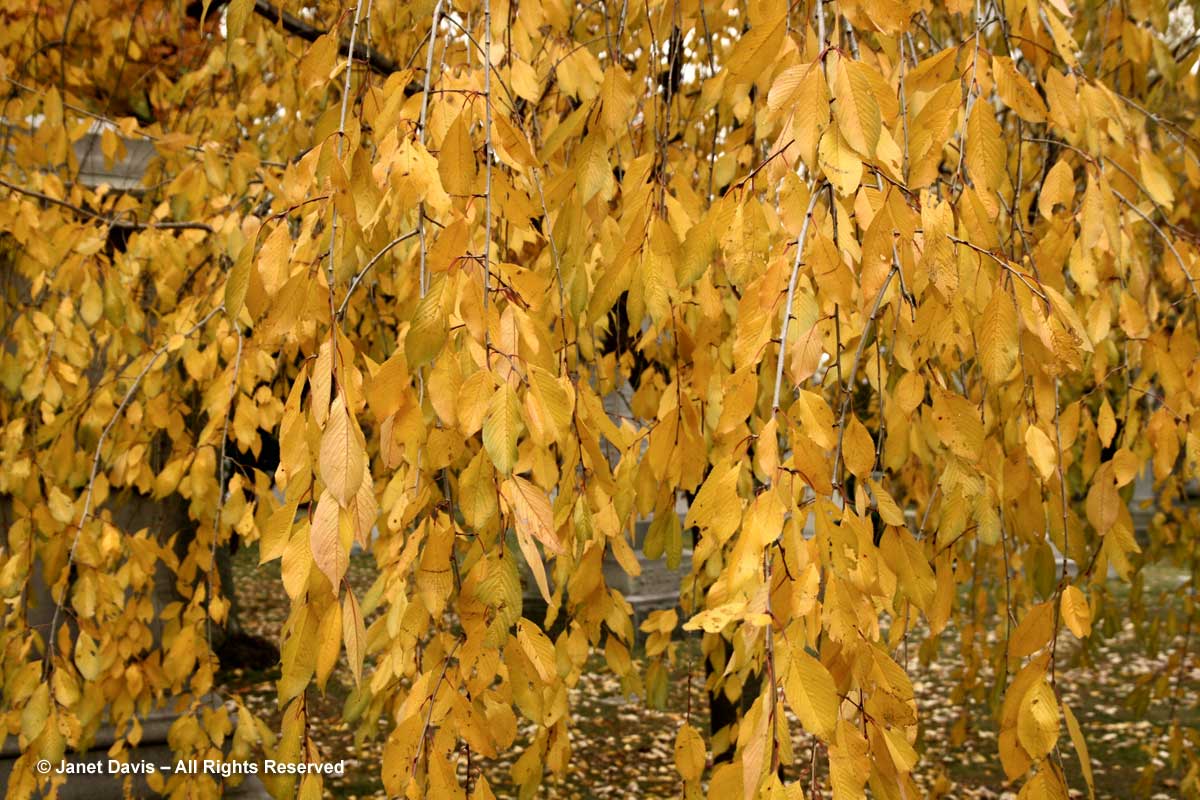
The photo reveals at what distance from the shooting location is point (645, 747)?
3.89m

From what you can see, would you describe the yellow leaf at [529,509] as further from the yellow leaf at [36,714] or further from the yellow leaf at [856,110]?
the yellow leaf at [36,714]

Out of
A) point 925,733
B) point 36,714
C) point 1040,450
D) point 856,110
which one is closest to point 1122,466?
point 1040,450

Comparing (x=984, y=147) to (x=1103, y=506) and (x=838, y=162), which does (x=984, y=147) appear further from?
(x=1103, y=506)

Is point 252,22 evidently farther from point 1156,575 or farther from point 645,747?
point 1156,575

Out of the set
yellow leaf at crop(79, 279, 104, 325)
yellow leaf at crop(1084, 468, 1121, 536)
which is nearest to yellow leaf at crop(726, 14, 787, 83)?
yellow leaf at crop(1084, 468, 1121, 536)

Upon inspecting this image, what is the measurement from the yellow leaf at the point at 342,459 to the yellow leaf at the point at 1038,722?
0.54 m

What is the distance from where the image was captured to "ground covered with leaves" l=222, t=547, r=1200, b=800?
134 inches

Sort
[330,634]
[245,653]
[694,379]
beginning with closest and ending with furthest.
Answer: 1. [330,634]
2. [694,379]
3. [245,653]

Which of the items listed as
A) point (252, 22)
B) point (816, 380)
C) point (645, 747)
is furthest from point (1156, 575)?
point (252, 22)

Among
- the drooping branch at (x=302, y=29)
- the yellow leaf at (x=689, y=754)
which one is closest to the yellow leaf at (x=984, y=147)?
the yellow leaf at (x=689, y=754)

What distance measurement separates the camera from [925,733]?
13.2ft

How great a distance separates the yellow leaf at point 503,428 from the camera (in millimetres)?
705

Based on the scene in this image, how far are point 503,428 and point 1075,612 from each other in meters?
0.53

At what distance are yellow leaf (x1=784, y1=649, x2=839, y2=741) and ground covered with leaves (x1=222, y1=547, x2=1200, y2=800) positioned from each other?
1992 mm
